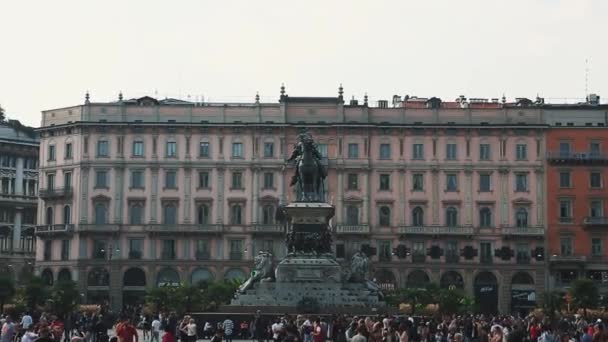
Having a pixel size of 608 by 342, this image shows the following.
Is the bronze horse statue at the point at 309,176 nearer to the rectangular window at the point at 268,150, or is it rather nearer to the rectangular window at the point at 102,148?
the rectangular window at the point at 268,150

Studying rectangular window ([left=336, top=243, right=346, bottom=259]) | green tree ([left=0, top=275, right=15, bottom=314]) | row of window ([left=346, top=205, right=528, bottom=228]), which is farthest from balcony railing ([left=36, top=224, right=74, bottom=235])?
green tree ([left=0, top=275, right=15, bottom=314])

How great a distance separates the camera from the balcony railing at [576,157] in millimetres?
108750

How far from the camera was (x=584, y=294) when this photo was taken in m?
89.1

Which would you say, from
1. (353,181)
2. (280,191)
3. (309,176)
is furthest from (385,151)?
(309,176)

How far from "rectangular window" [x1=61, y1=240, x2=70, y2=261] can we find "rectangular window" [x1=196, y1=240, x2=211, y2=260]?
1078 cm

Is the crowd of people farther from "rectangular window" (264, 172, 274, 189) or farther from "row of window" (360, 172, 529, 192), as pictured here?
"row of window" (360, 172, 529, 192)

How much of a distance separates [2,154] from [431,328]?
281ft

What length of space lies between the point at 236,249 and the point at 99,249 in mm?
11265

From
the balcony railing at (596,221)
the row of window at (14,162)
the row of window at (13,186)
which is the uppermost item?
the row of window at (14,162)

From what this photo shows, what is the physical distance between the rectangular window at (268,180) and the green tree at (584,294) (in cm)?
2907

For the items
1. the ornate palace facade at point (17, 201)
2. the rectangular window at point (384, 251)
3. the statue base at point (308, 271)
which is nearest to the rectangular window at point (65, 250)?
the ornate palace facade at point (17, 201)

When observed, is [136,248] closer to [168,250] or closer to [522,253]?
[168,250]

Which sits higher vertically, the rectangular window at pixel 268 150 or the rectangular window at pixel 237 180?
the rectangular window at pixel 268 150

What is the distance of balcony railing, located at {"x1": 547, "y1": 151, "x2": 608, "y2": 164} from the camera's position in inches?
4281
